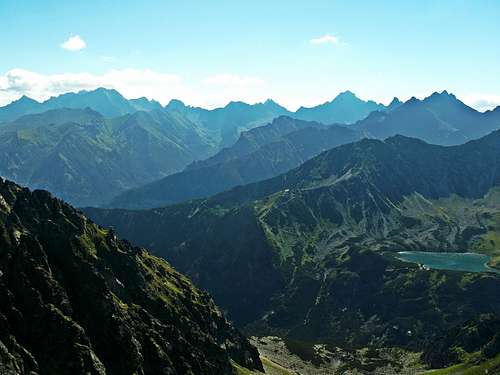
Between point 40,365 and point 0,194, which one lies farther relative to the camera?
point 0,194

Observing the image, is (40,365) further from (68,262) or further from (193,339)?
(193,339)

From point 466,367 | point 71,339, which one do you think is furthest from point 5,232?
point 466,367

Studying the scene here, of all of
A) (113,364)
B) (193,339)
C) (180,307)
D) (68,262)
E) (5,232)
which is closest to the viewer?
(113,364)

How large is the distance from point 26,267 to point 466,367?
154638mm

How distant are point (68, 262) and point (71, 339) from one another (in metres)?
31.4

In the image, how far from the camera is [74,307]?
125m

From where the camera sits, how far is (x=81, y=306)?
12538 cm

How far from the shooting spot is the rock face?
106 m

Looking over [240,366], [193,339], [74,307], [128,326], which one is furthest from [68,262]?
[240,366]

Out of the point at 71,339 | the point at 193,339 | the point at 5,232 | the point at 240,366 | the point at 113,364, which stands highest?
the point at 5,232

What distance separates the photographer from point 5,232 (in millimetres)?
123750

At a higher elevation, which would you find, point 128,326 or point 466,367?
point 128,326

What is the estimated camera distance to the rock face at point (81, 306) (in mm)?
106438

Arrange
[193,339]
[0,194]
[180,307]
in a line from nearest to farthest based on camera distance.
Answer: [0,194], [193,339], [180,307]
